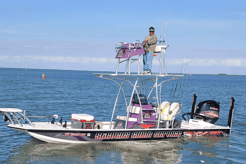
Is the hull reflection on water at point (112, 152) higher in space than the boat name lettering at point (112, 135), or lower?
lower

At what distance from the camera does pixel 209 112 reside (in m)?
18.3

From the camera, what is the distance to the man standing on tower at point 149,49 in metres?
14.7

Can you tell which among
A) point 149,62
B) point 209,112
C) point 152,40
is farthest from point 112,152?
point 209,112

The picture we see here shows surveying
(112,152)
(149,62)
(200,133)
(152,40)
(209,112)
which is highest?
(152,40)

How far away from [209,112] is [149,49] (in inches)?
267

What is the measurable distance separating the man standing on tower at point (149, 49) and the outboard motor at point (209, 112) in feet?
19.3

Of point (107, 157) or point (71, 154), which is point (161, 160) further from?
point (71, 154)

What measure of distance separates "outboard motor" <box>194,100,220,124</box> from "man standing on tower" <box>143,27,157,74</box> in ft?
19.3

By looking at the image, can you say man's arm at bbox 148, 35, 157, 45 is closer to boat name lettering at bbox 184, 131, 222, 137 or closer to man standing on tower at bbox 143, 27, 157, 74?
man standing on tower at bbox 143, 27, 157, 74

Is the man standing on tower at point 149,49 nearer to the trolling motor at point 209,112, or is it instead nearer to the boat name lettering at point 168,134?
the boat name lettering at point 168,134

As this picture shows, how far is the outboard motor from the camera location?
18.2 meters

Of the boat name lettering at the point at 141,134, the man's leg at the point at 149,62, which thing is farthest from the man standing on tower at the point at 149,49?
the boat name lettering at the point at 141,134

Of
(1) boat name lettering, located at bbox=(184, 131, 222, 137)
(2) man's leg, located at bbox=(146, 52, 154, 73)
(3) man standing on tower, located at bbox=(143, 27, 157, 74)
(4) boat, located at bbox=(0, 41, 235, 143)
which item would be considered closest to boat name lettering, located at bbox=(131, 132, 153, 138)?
(4) boat, located at bbox=(0, 41, 235, 143)

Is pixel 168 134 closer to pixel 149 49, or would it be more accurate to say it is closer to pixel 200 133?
pixel 200 133
